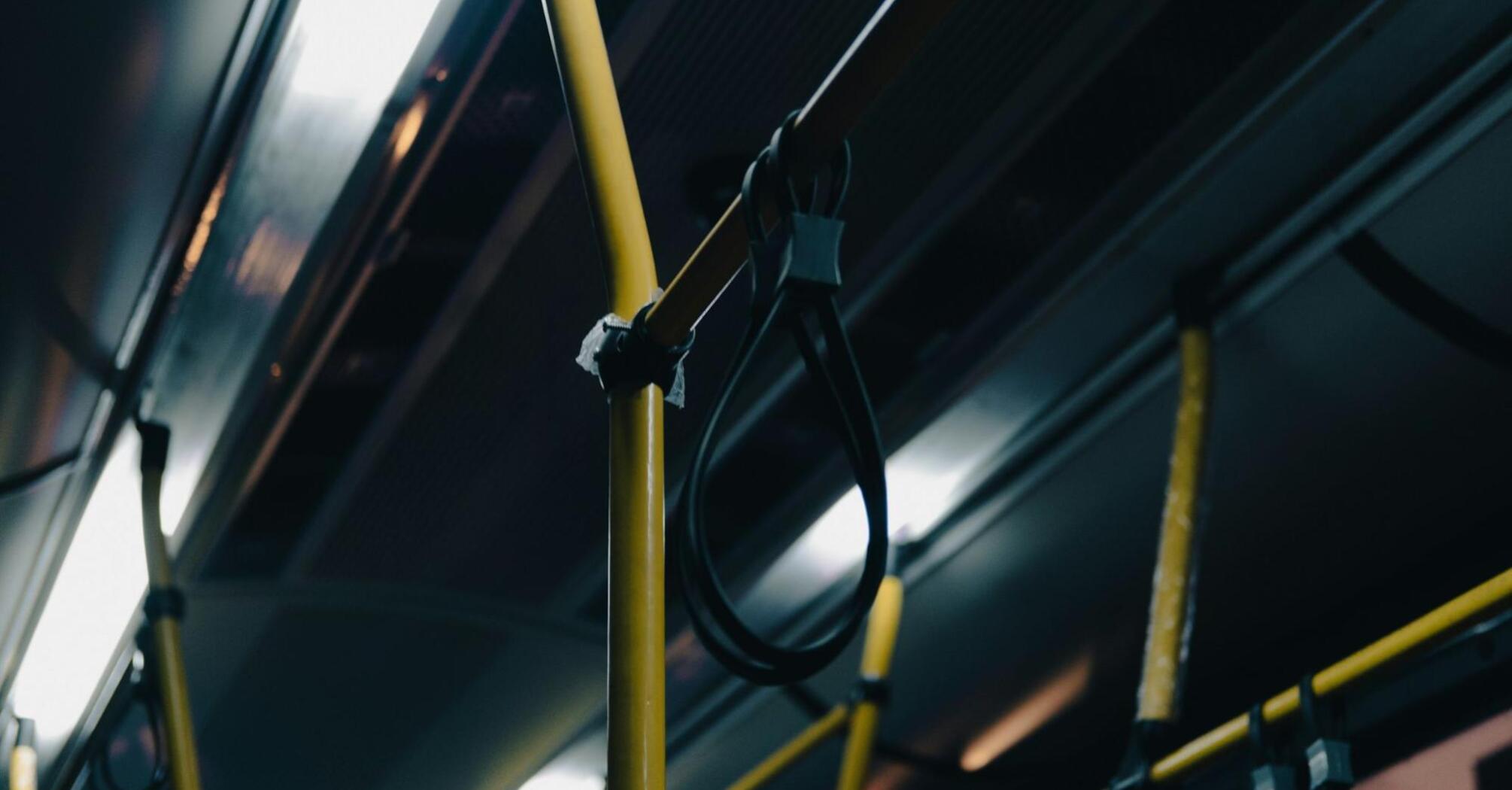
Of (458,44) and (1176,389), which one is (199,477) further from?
(1176,389)

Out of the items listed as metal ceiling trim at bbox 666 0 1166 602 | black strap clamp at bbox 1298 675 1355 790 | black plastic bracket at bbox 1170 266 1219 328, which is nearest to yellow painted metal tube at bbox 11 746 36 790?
metal ceiling trim at bbox 666 0 1166 602

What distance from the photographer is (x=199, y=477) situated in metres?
2.92

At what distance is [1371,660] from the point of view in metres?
1.82

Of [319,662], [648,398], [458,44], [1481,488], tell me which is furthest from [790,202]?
[319,662]

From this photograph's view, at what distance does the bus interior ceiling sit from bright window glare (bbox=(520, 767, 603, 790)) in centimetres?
63

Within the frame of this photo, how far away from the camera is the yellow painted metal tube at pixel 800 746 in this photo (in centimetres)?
310

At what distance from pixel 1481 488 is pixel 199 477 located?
2.19 meters

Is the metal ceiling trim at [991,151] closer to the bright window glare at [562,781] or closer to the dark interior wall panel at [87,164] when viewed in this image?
the dark interior wall panel at [87,164]

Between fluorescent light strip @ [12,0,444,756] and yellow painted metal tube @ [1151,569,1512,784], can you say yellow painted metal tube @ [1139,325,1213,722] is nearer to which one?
yellow painted metal tube @ [1151,569,1512,784]

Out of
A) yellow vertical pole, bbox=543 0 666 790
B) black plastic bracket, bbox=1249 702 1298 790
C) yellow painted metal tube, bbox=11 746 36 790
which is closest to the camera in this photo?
yellow vertical pole, bbox=543 0 666 790

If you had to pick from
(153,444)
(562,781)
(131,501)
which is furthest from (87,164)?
(562,781)

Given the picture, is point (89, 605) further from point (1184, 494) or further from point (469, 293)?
point (1184, 494)

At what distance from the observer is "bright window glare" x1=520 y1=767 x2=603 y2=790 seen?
4.00 meters

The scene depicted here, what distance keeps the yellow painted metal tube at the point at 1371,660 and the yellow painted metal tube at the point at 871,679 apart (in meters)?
0.88
